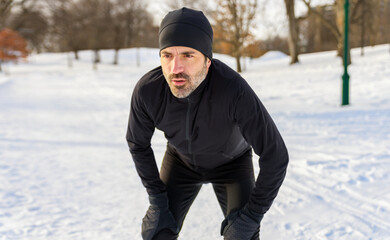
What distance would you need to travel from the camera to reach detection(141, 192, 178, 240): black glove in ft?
7.32

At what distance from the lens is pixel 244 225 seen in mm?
2027

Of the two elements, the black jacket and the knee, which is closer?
the black jacket

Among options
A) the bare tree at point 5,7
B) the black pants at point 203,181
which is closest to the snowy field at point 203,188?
the black pants at point 203,181

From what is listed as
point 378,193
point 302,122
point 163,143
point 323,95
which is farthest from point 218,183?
point 323,95

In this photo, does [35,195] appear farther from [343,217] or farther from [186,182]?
[343,217]

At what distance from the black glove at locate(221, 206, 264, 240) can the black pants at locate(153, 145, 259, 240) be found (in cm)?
15

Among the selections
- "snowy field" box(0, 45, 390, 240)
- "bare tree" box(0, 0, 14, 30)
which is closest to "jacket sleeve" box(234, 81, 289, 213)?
"snowy field" box(0, 45, 390, 240)

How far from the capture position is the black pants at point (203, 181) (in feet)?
7.40

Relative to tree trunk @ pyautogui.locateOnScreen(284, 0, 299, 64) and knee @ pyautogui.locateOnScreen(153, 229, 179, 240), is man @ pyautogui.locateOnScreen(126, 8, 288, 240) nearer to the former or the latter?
knee @ pyautogui.locateOnScreen(153, 229, 179, 240)

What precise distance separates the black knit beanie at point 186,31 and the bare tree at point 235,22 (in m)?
21.3

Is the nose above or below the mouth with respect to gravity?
above

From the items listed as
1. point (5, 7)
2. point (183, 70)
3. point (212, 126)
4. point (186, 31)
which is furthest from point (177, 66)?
point (5, 7)

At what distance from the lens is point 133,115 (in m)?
2.17

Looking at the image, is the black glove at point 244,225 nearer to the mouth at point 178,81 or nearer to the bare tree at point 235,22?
the mouth at point 178,81
